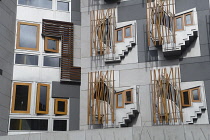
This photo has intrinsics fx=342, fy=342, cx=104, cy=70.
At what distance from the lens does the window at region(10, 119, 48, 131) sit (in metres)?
17.0

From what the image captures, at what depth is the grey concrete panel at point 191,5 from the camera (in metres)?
17.9

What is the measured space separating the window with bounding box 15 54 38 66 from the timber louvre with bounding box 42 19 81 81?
1424mm

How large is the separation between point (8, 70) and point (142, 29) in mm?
7414

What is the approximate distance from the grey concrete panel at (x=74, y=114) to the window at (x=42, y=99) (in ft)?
4.28

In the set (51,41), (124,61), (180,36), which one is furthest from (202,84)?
(51,41)

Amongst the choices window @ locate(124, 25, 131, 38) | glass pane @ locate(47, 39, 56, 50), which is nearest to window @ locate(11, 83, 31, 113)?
glass pane @ locate(47, 39, 56, 50)

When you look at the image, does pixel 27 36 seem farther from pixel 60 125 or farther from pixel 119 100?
pixel 119 100

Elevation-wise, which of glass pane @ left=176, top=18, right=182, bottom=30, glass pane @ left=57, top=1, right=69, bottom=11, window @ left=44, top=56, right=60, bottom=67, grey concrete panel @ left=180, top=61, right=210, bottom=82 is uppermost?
glass pane @ left=57, top=1, right=69, bottom=11

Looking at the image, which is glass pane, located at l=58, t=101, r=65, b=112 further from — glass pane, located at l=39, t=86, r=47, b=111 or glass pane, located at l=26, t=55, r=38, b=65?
glass pane, located at l=26, t=55, r=38, b=65

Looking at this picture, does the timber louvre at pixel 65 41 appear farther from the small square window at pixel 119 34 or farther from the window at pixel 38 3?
the small square window at pixel 119 34

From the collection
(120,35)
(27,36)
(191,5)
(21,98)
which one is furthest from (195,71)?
(27,36)

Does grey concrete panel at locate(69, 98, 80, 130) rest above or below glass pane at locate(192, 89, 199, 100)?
below

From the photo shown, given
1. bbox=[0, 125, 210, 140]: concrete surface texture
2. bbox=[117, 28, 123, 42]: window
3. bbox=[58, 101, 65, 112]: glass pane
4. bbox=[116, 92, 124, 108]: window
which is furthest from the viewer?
bbox=[117, 28, 123, 42]: window

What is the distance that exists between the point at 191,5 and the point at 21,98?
10.1 meters
